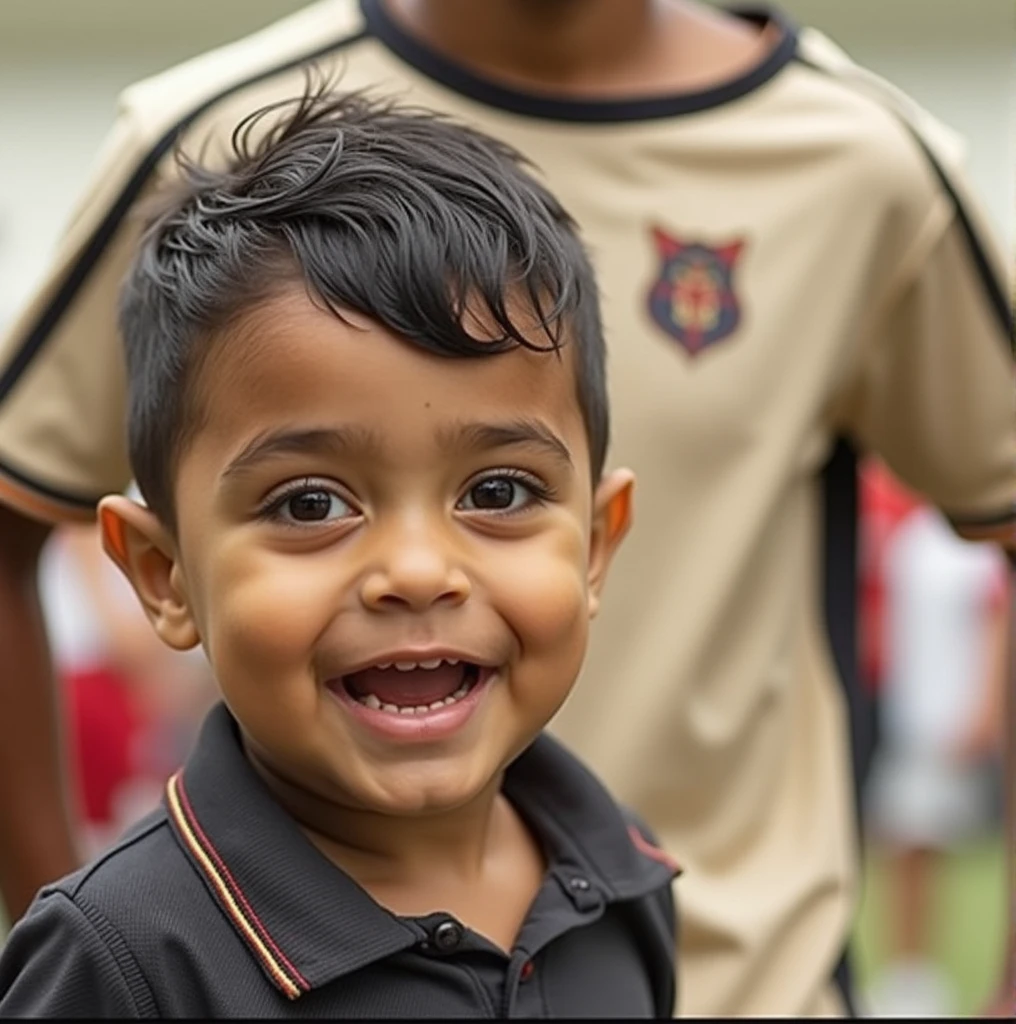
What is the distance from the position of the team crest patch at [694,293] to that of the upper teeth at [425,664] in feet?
2.47

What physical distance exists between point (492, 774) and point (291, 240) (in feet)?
1.27

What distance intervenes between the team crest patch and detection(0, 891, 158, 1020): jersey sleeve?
0.93 metres

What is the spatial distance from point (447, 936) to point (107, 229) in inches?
32.7

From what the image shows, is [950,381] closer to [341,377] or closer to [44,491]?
[44,491]

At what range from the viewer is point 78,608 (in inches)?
231

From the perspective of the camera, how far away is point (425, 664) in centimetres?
154

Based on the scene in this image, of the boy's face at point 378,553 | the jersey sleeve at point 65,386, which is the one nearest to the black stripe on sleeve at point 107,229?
the jersey sleeve at point 65,386

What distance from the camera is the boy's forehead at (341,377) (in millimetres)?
1517

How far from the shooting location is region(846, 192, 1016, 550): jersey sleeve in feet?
7.63

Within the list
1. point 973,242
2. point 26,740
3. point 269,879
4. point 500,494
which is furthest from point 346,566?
point 973,242

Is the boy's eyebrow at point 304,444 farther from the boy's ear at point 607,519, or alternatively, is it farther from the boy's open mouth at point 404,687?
the boy's ear at point 607,519

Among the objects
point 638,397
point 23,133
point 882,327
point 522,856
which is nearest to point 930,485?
point 882,327

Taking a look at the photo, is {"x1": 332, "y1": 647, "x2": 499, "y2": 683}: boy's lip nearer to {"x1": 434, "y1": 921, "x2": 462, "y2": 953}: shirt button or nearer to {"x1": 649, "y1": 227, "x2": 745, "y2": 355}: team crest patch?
{"x1": 434, "y1": 921, "x2": 462, "y2": 953}: shirt button

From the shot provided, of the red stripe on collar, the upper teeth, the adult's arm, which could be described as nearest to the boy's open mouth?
the upper teeth
